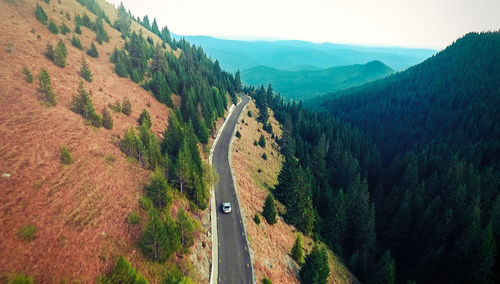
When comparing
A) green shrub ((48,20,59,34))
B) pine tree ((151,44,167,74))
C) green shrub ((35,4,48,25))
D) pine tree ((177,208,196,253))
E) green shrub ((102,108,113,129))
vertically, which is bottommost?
pine tree ((177,208,196,253))

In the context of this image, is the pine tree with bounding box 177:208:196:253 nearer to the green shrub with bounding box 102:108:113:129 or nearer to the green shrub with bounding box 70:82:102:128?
the green shrub with bounding box 102:108:113:129

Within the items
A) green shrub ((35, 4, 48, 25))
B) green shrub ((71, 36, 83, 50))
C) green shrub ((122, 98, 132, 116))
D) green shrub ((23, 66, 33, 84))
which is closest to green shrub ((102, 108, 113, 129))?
green shrub ((122, 98, 132, 116))

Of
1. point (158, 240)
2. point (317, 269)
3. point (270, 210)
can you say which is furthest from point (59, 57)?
point (317, 269)

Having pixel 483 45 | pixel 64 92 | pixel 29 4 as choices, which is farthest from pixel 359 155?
pixel 483 45

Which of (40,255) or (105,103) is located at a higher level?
(105,103)

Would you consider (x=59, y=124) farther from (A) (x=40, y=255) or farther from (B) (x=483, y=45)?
(B) (x=483, y=45)

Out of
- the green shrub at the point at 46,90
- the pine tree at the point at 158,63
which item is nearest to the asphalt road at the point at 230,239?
the green shrub at the point at 46,90

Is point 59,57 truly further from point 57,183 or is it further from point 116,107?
point 57,183
